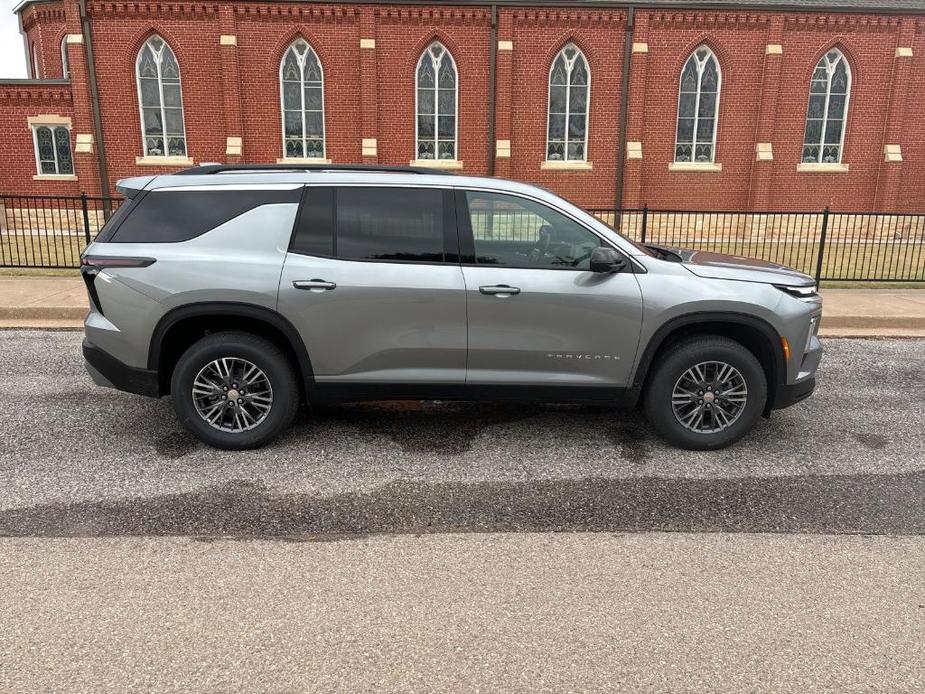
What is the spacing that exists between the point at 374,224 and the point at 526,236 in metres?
1.06

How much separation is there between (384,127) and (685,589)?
19.0 meters

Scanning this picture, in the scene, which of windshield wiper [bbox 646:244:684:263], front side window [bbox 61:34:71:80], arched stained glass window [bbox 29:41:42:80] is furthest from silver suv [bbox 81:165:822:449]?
arched stained glass window [bbox 29:41:42:80]

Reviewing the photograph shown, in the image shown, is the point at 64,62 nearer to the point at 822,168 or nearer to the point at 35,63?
the point at 35,63

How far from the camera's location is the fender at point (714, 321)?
4684 millimetres

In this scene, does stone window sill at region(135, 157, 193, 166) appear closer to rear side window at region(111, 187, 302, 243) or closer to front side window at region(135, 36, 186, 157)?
front side window at region(135, 36, 186, 157)

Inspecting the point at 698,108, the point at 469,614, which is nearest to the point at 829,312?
the point at 469,614

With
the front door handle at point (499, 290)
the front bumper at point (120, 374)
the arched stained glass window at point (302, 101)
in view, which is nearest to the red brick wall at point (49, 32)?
the arched stained glass window at point (302, 101)

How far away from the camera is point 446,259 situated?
4.73 metres

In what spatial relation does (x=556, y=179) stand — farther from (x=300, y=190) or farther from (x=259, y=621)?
(x=259, y=621)

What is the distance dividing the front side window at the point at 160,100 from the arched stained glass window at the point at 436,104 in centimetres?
692

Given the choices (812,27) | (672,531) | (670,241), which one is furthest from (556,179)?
(672,531)

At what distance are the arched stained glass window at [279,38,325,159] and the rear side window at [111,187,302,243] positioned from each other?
1646cm

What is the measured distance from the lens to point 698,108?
20641 mm

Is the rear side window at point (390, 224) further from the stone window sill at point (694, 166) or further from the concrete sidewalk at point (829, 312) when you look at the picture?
the stone window sill at point (694, 166)
